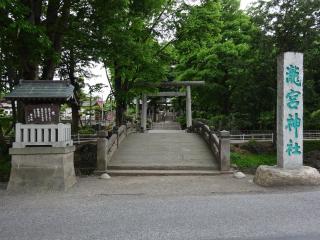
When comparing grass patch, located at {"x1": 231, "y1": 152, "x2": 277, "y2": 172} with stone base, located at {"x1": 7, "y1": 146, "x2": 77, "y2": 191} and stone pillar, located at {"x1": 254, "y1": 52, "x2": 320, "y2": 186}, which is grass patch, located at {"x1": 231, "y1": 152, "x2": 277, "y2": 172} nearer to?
stone pillar, located at {"x1": 254, "y1": 52, "x2": 320, "y2": 186}

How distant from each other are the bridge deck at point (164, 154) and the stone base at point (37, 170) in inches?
149

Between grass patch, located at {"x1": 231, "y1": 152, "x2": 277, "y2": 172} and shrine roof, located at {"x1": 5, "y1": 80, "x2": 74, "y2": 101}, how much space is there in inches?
420

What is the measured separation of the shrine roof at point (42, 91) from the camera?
31.8ft

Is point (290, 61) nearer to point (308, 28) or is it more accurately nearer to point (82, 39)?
point (82, 39)

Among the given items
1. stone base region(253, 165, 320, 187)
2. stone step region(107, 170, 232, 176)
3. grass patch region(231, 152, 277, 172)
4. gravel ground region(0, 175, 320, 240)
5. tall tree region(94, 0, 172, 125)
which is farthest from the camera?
grass patch region(231, 152, 277, 172)

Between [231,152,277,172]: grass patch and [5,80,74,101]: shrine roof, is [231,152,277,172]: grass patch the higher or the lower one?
→ the lower one

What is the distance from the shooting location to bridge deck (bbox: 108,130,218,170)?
1359 cm

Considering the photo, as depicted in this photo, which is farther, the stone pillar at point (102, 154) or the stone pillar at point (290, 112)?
the stone pillar at point (102, 154)

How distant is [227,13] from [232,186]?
2121 centimetres

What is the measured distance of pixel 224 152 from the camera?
13461 millimetres

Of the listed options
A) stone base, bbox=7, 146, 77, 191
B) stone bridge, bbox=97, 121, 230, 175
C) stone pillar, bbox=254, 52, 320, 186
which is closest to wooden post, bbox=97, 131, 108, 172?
stone bridge, bbox=97, 121, 230, 175

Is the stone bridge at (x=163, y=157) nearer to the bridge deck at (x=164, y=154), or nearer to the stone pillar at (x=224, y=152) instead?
the bridge deck at (x=164, y=154)

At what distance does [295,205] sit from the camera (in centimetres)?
768

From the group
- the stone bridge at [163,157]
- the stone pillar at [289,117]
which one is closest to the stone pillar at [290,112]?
the stone pillar at [289,117]
